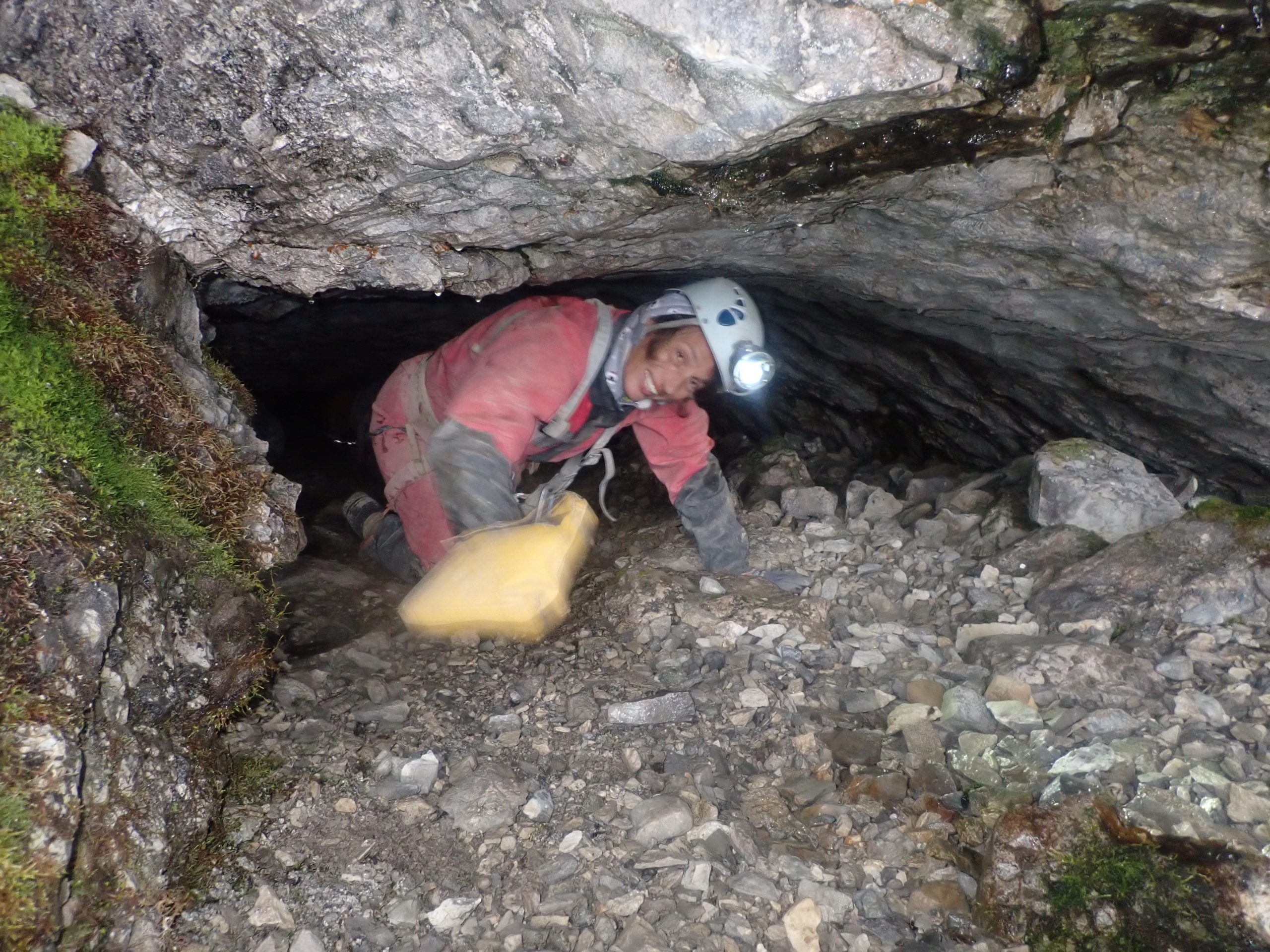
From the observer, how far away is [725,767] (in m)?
3.47

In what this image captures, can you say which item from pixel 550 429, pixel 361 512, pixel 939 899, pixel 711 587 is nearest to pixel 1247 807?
pixel 939 899

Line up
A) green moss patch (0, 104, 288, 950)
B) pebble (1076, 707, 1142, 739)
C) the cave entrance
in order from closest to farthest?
green moss patch (0, 104, 288, 950) → pebble (1076, 707, 1142, 739) → the cave entrance

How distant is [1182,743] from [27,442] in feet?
14.2

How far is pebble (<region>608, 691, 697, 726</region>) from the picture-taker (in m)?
3.68

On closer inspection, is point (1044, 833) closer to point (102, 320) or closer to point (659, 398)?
point (659, 398)

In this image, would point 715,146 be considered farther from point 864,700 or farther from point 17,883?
point 17,883

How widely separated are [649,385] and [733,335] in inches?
21.1

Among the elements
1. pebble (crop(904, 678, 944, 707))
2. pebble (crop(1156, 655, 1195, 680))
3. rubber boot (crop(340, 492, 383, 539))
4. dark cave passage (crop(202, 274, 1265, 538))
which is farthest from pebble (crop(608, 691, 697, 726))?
rubber boot (crop(340, 492, 383, 539))

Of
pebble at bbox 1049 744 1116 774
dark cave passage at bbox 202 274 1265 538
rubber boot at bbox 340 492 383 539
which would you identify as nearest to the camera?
pebble at bbox 1049 744 1116 774

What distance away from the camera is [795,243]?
4965 millimetres

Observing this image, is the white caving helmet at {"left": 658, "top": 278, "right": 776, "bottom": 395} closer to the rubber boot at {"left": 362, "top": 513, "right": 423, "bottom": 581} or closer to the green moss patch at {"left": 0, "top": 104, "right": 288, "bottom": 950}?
the green moss patch at {"left": 0, "top": 104, "right": 288, "bottom": 950}

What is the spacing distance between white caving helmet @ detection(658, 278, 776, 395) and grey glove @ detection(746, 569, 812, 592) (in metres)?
1.10

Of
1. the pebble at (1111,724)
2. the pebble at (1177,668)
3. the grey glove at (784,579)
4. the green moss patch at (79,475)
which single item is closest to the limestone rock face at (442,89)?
the green moss patch at (79,475)

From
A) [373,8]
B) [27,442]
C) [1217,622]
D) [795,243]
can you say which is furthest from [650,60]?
[1217,622]
